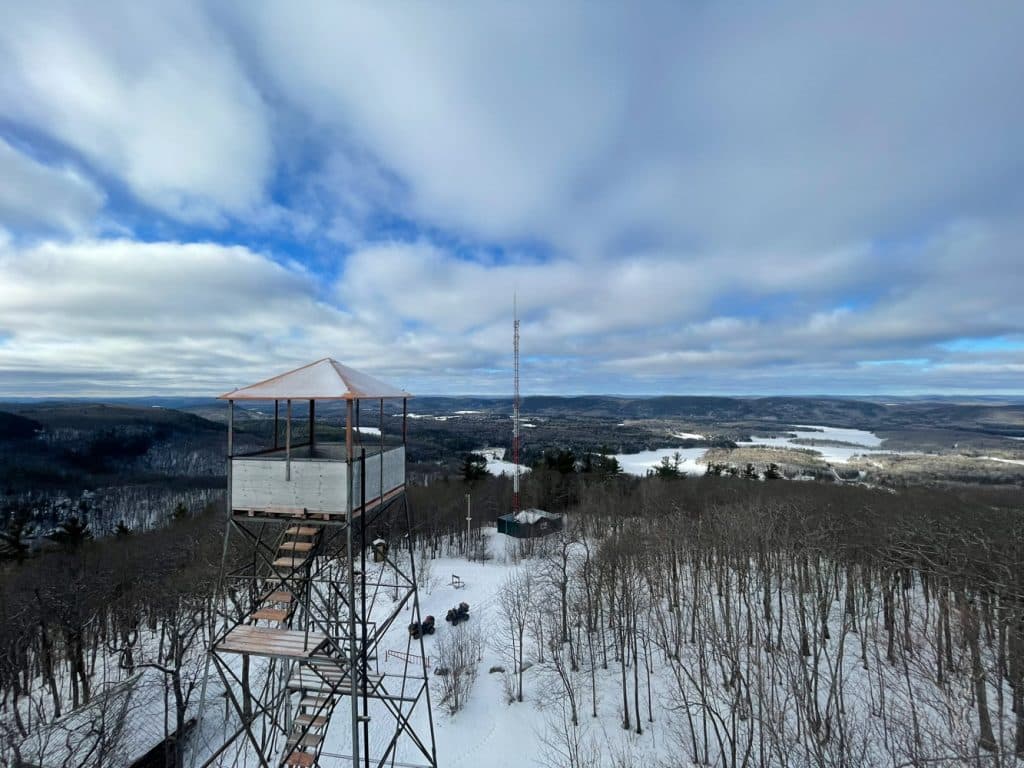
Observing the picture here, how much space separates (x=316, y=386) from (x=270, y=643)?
6.17 meters

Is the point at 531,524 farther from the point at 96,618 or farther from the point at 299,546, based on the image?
the point at 299,546

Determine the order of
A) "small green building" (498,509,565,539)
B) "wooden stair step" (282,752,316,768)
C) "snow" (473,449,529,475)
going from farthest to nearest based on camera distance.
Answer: "snow" (473,449,529,475), "small green building" (498,509,565,539), "wooden stair step" (282,752,316,768)

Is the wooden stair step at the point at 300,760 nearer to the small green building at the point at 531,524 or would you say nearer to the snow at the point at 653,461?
the small green building at the point at 531,524

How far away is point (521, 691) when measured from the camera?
24.5 meters

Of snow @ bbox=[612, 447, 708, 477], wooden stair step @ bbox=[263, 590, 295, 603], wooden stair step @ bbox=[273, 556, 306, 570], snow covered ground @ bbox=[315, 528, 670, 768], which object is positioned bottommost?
snow @ bbox=[612, 447, 708, 477]

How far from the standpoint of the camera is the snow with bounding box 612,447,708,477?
3949 inches

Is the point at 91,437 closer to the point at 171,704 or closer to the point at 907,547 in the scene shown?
the point at 171,704

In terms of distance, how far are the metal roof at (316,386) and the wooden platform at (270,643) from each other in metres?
5.66

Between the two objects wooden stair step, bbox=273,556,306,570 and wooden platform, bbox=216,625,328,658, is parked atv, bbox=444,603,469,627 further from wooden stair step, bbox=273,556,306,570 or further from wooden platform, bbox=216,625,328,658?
wooden stair step, bbox=273,556,306,570

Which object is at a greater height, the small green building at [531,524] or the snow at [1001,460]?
the snow at [1001,460]

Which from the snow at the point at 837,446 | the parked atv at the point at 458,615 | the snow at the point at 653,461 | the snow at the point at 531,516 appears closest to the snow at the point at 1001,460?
the snow at the point at 837,446

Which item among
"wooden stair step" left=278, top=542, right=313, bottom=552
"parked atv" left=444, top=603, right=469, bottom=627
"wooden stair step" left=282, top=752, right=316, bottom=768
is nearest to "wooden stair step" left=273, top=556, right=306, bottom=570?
"wooden stair step" left=278, top=542, right=313, bottom=552

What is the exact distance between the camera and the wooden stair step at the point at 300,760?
38.1ft

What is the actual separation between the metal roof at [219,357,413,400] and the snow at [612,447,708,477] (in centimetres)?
8784
